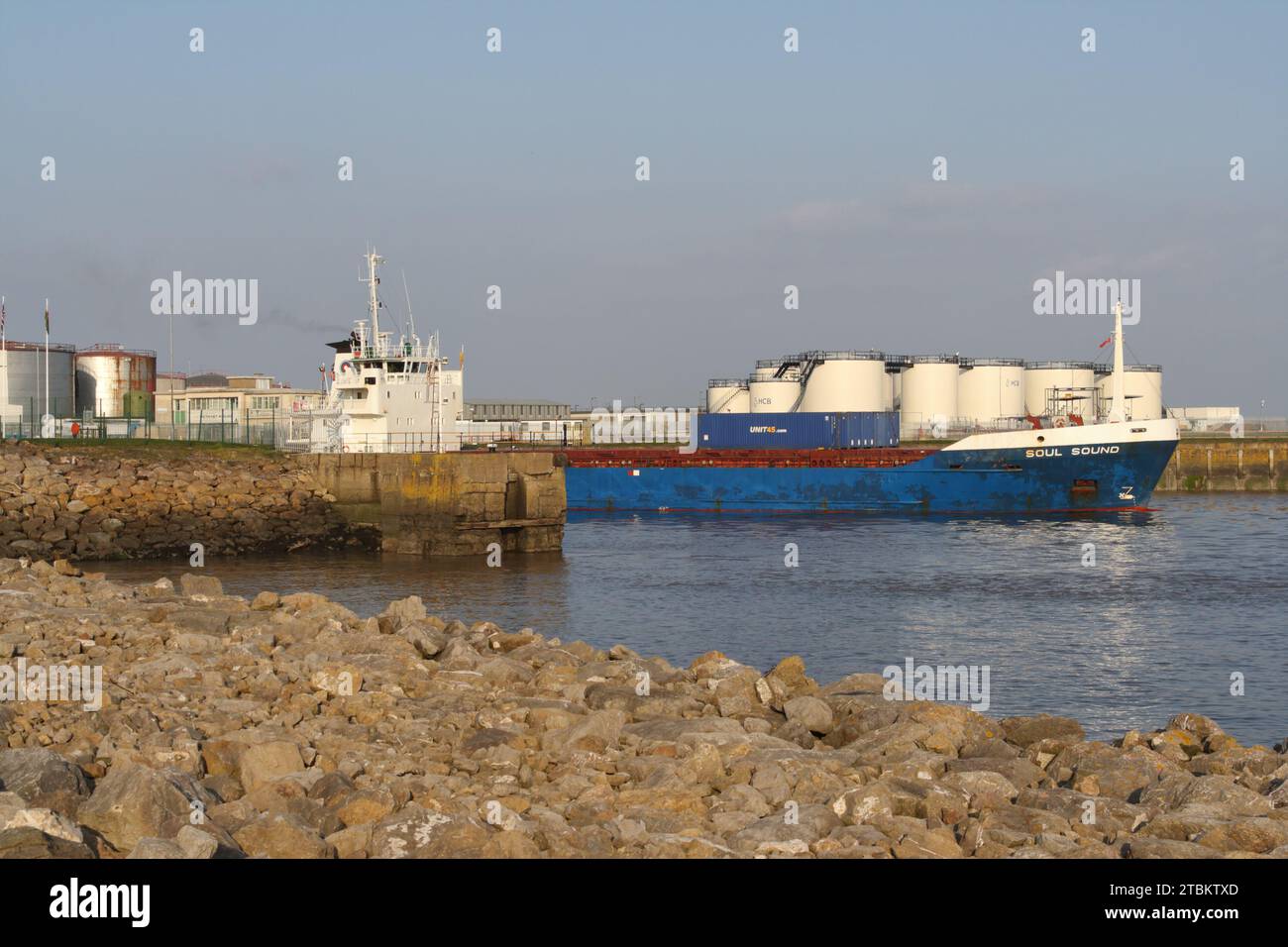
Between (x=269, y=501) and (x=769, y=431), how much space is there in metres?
30.0

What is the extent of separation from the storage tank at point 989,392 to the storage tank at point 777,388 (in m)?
13.1

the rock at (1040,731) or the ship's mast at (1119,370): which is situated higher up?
the ship's mast at (1119,370)

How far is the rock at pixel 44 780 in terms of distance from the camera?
320 inches

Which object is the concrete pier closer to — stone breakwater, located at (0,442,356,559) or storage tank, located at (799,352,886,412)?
stone breakwater, located at (0,442,356,559)

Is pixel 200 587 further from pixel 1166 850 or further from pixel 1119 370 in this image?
pixel 1119 370

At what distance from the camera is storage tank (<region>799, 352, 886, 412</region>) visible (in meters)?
67.9

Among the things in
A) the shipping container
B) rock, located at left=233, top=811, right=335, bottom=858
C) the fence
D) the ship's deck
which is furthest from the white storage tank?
rock, located at left=233, top=811, right=335, bottom=858

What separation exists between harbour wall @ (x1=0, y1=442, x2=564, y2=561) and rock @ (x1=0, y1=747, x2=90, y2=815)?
24.2 meters

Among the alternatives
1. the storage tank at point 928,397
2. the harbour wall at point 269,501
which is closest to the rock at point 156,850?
the harbour wall at point 269,501

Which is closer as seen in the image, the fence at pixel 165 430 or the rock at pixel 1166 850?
the rock at pixel 1166 850

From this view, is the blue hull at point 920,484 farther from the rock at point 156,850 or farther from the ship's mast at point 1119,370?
the rock at point 156,850

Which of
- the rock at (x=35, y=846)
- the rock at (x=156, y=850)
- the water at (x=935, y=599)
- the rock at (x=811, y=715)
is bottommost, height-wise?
the water at (x=935, y=599)

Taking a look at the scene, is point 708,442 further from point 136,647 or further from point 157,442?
point 136,647
